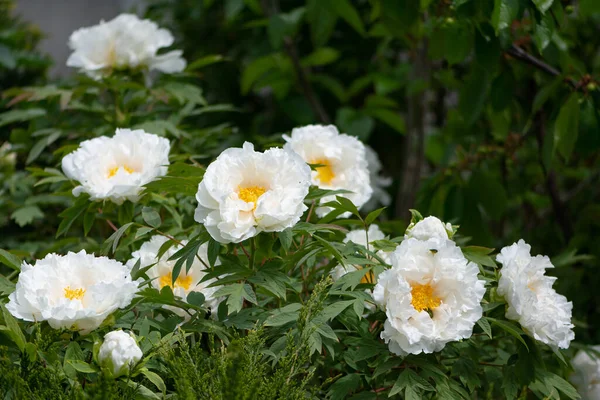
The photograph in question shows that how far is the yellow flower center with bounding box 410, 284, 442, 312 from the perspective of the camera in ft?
3.17

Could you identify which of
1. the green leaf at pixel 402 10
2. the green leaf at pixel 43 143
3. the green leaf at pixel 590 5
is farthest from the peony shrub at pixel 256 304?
the green leaf at pixel 590 5

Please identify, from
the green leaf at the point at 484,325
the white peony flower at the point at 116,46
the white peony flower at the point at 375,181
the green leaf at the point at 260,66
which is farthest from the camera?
the green leaf at the point at 260,66

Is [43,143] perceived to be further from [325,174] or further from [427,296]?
[427,296]

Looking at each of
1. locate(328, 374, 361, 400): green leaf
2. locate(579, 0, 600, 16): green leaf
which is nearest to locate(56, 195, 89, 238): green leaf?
locate(328, 374, 361, 400): green leaf

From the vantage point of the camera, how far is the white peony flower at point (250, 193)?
0.93 metres

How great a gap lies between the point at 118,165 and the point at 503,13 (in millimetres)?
656

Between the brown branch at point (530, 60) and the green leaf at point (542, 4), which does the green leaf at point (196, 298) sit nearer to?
the green leaf at point (542, 4)

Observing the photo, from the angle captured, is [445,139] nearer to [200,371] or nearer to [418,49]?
[418,49]

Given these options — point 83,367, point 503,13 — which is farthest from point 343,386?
point 503,13

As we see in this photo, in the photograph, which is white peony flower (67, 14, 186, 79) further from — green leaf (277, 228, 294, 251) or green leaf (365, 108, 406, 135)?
green leaf (365, 108, 406, 135)

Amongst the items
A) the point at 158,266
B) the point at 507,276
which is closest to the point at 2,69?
the point at 158,266

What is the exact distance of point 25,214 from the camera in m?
1.39

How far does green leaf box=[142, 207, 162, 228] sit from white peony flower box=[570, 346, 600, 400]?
71 centimetres

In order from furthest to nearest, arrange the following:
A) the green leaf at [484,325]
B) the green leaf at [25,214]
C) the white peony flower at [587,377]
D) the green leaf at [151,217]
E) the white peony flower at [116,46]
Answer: the white peony flower at [116,46], the green leaf at [25,214], the white peony flower at [587,377], the green leaf at [151,217], the green leaf at [484,325]
